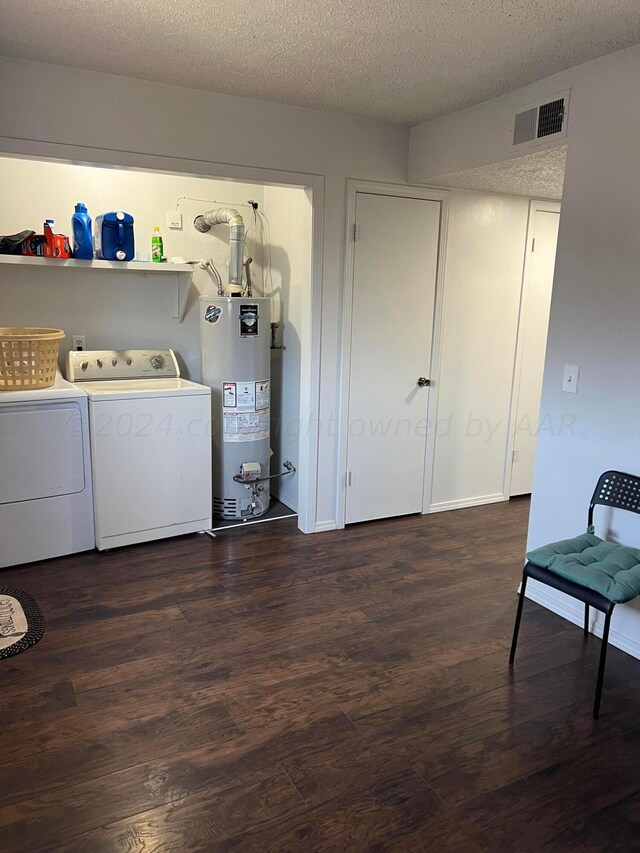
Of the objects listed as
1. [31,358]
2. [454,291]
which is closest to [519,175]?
[454,291]

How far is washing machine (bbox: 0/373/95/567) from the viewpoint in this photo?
10.2 ft

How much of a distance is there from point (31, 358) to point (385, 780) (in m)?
2.57

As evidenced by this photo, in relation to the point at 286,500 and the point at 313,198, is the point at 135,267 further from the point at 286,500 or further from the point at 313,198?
the point at 286,500

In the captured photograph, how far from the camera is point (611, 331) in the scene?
258 centimetres

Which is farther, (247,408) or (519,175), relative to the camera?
(247,408)

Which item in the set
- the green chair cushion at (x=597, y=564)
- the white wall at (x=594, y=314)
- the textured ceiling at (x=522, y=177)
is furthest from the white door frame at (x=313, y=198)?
the green chair cushion at (x=597, y=564)

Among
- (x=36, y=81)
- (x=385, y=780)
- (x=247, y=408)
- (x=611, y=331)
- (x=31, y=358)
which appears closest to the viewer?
(x=385, y=780)

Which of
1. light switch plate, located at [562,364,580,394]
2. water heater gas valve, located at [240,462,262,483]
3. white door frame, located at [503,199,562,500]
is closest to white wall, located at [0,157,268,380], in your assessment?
water heater gas valve, located at [240,462,262,483]

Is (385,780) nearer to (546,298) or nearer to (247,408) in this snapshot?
(247,408)

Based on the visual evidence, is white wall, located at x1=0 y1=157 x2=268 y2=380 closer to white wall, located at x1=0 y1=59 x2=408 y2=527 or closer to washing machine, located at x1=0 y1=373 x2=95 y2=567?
white wall, located at x1=0 y1=59 x2=408 y2=527

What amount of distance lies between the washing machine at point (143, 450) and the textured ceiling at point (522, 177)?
1.94m

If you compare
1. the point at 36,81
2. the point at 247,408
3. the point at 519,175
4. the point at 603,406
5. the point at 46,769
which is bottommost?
the point at 46,769

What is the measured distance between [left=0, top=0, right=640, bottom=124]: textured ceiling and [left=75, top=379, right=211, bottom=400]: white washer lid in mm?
1563

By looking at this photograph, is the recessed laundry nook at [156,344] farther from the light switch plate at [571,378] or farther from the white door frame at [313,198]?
the light switch plate at [571,378]
